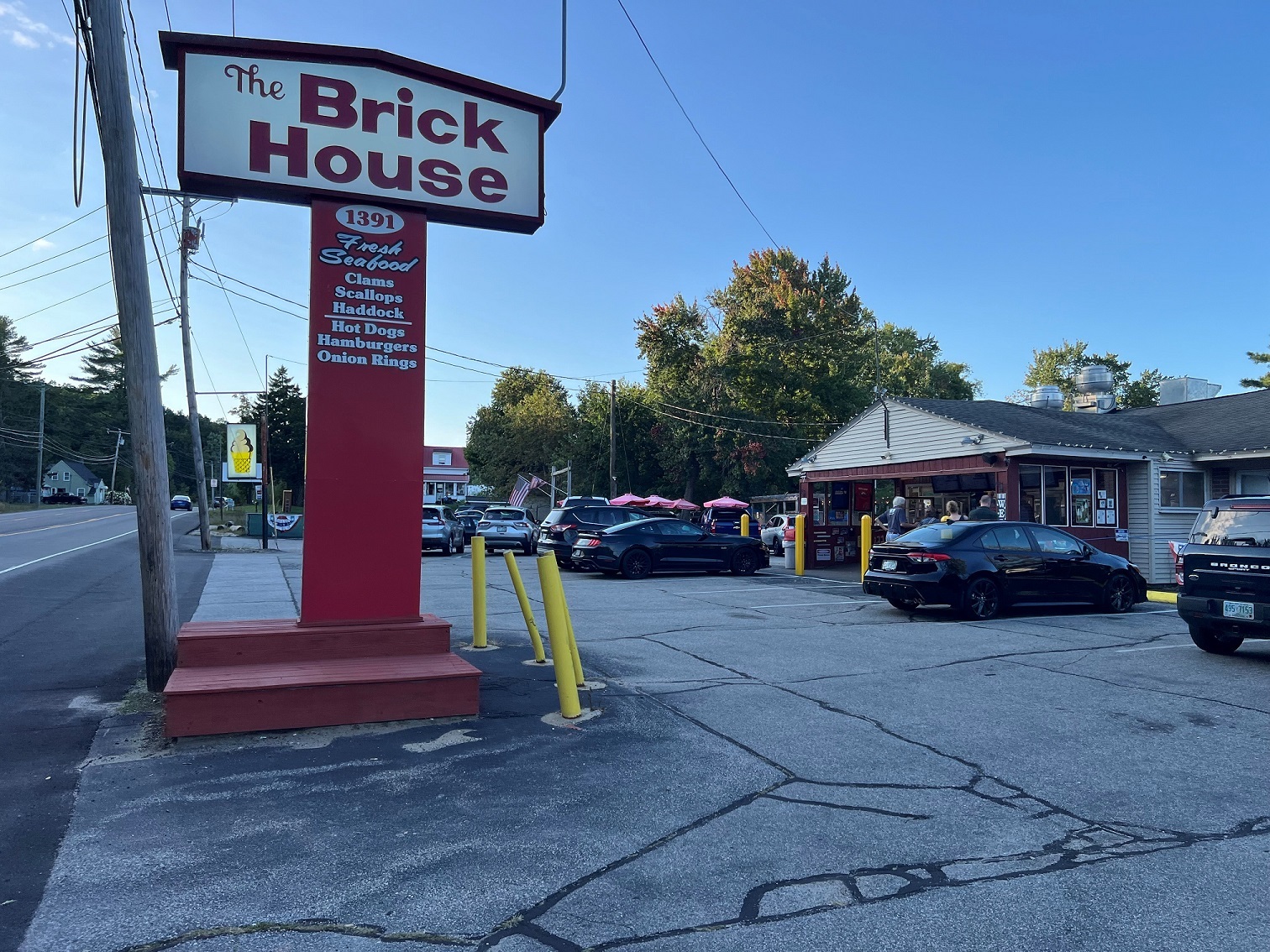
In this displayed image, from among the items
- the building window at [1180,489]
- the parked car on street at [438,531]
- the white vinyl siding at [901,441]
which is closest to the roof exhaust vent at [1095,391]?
the building window at [1180,489]

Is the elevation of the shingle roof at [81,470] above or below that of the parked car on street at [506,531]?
above

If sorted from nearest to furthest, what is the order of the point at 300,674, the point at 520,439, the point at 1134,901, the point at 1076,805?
the point at 1134,901 < the point at 1076,805 < the point at 300,674 < the point at 520,439

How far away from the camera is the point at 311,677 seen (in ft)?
19.8

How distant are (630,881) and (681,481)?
152ft

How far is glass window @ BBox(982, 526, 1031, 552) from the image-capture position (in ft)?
43.0

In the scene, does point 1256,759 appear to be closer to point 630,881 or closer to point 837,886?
point 837,886

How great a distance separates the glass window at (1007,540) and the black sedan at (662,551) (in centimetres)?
808

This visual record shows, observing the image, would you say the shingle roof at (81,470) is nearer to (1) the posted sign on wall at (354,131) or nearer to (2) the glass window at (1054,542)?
(2) the glass window at (1054,542)

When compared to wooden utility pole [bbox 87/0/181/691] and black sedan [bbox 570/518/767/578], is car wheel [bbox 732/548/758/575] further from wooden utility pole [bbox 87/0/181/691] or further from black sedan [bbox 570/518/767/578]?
wooden utility pole [bbox 87/0/181/691]

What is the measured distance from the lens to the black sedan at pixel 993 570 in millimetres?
12648

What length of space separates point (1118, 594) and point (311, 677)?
12.6m

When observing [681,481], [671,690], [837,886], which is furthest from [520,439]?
[837,886]

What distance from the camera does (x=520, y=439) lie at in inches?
2446

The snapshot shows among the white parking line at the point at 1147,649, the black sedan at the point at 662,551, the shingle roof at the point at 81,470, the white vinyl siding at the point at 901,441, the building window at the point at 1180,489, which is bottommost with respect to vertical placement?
the white parking line at the point at 1147,649
